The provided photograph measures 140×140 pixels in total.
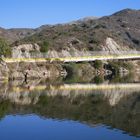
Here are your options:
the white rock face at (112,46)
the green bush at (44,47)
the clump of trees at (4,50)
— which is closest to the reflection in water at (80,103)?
the clump of trees at (4,50)

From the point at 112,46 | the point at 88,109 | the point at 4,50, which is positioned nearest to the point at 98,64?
the point at 4,50

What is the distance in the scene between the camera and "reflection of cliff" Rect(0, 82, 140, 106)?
6806 cm

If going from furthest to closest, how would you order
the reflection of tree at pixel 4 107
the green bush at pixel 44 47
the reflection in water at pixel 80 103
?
the green bush at pixel 44 47
the reflection of tree at pixel 4 107
the reflection in water at pixel 80 103

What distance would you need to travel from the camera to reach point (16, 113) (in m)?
55.5

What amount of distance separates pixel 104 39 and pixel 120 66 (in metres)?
34.5

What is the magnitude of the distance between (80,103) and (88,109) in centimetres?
591

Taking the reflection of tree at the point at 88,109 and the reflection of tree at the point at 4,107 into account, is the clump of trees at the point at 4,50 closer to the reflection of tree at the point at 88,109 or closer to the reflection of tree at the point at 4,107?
the reflection of tree at the point at 88,109

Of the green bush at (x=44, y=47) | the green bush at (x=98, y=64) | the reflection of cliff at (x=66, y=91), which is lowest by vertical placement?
the reflection of cliff at (x=66, y=91)

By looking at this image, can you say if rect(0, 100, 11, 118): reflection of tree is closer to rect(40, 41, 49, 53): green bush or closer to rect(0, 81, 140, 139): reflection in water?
rect(0, 81, 140, 139): reflection in water

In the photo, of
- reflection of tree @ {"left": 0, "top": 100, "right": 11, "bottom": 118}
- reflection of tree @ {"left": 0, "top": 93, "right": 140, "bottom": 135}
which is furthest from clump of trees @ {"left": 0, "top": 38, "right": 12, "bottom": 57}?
reflection of tree @ {"left": 0, "top": 100, "right": 11, "bottom": 118}

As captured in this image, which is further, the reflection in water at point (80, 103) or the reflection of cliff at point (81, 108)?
the reflection in water at point (80, 103)

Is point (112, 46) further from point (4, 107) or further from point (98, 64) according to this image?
point (4, 107)

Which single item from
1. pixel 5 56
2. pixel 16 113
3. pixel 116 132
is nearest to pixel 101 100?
pixel 16 113

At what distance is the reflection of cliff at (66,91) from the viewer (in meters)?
68.1
